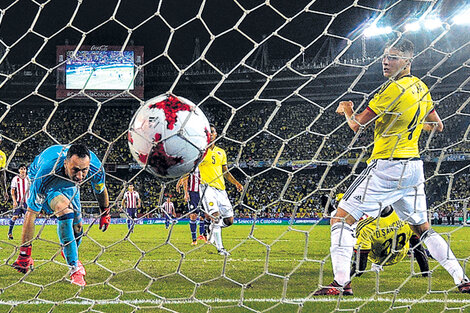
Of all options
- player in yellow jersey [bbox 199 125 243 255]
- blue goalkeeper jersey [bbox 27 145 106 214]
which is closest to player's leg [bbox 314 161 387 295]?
blue goalkeeper jersey [bbox 27 145 106 214]

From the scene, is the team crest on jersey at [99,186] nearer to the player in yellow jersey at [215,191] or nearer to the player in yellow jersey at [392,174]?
the player in yellow jersey at [392,174]

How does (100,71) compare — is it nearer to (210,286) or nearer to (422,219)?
(210,286)

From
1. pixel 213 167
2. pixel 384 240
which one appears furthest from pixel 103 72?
pixel 384 240

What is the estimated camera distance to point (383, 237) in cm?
470

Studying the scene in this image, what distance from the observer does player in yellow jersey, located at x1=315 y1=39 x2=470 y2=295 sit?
3.53 metres

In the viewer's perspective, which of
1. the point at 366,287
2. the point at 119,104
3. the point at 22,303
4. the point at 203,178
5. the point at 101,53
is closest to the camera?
the point at 22,303

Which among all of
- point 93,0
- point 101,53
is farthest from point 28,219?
point 93,0

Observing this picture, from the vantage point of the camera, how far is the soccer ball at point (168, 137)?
3207mm

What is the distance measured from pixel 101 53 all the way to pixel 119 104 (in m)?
4.05

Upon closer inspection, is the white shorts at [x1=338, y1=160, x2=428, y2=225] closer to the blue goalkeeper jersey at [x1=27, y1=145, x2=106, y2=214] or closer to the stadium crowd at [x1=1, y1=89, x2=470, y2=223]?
the blue goalkeeper jersey at [x1=27, y1=145, x2=106, y2=214]

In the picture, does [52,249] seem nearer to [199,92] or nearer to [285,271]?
[285,271]

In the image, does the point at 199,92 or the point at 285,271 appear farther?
the point at 199,92

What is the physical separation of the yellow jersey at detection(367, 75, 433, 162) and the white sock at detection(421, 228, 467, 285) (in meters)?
0.61

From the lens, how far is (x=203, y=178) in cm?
731
